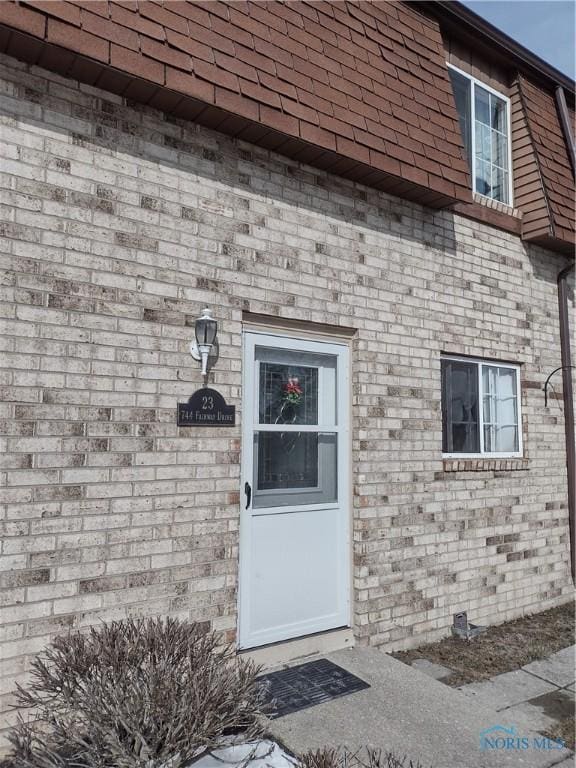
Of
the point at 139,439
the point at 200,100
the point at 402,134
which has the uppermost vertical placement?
the point at 402,134

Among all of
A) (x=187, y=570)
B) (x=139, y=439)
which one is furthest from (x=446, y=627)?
(x=139, y=439)

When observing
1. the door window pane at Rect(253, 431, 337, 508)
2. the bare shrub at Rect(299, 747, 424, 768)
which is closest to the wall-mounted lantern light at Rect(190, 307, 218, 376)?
the door window pane at Rect(253, 431, 337, 508)

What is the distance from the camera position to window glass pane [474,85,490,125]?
6.25 metres

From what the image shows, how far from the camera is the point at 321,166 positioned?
4.52 meters

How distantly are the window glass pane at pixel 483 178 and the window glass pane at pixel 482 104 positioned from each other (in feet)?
1.73

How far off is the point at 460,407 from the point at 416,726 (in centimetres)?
311

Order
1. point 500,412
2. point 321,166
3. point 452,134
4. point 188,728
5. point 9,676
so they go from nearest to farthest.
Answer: point 188,728 < point 9,676 < point 321,166 < point 452,134 < point 500,412

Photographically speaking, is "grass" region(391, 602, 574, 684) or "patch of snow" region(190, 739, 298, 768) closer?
"patch of snow" region(190, 739, 298, 768)

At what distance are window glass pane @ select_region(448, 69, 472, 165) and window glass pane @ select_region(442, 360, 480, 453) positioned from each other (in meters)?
2.33

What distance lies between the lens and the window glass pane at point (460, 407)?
5.41 metres

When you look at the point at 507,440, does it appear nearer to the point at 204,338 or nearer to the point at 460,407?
the point at 460,407

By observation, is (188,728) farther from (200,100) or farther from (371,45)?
(371,45)

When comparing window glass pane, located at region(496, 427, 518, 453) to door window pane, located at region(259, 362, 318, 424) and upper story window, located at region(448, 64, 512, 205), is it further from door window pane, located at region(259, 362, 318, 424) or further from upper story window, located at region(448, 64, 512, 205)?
upper story window, located at region(448, 64, 512, 205)

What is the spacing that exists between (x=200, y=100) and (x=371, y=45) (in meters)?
2.23
